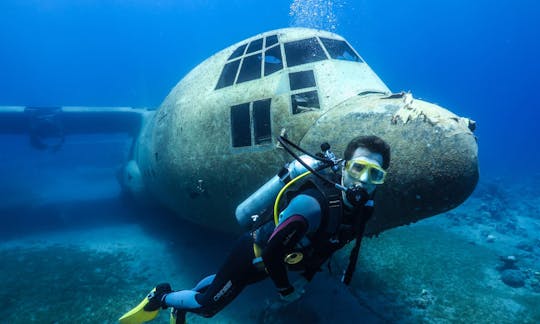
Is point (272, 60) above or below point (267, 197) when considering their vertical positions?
above

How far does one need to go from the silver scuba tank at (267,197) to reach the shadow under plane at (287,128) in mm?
916

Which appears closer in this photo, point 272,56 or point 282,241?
point 282,241

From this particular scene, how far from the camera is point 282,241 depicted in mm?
2490

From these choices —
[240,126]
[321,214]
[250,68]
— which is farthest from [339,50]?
[321,214]

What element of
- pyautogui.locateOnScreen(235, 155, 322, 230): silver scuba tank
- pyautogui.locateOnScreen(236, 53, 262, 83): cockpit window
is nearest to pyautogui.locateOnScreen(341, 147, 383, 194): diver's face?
pyautogui.locateOnScreen(235, 155, 322, 230): silver scuba tank

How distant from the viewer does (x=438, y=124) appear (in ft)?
10.6

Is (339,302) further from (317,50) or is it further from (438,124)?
(317,50)

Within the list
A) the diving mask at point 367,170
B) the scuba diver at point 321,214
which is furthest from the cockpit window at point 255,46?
the diving mask at point 367,170

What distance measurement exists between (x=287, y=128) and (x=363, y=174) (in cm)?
199

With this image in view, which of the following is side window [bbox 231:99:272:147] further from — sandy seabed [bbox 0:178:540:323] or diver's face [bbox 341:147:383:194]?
sandy seabed [bbox 0:178:540:323]

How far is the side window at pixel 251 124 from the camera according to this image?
15.7 ft

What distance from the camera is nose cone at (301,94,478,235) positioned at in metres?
3.13

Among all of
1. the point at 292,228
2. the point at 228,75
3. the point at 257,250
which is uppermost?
the point at 228,75

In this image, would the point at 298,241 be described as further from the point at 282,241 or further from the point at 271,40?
the point at 271,40
